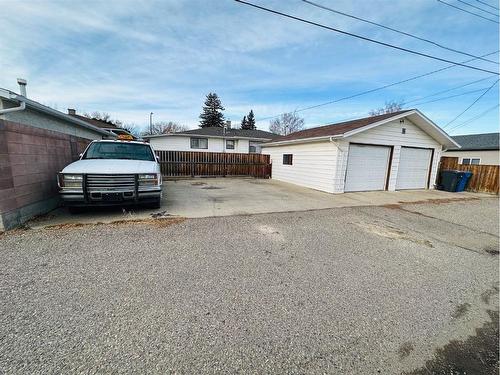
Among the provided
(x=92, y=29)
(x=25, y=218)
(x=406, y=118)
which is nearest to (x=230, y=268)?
(x=25, y=218)

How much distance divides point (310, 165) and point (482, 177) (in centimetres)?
966

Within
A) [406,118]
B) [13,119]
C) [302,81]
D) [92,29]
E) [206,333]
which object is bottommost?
[206,333]

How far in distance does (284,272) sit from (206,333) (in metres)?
1.40

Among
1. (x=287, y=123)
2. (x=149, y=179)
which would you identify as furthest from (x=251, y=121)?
(x=149, y=179)

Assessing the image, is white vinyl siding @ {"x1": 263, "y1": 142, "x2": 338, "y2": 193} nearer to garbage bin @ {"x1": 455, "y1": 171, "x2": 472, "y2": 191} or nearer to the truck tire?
the truck tire

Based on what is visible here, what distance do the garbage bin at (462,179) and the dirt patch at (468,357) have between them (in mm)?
12971

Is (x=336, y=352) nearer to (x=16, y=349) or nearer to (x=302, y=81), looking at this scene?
(x=16, y=349)

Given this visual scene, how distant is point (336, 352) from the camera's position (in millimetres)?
1809

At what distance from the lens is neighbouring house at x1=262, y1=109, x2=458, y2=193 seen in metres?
9.63

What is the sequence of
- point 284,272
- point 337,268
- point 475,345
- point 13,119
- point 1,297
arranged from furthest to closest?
point 13,119 → point 337,268 → point 284,272 → point 1,297 → point 475,345

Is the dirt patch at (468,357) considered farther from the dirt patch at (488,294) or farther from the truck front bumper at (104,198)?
the truck front bumper at (104,198)

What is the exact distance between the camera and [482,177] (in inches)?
468

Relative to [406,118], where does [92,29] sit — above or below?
above

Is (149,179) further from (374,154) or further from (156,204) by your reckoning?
(374,154)
